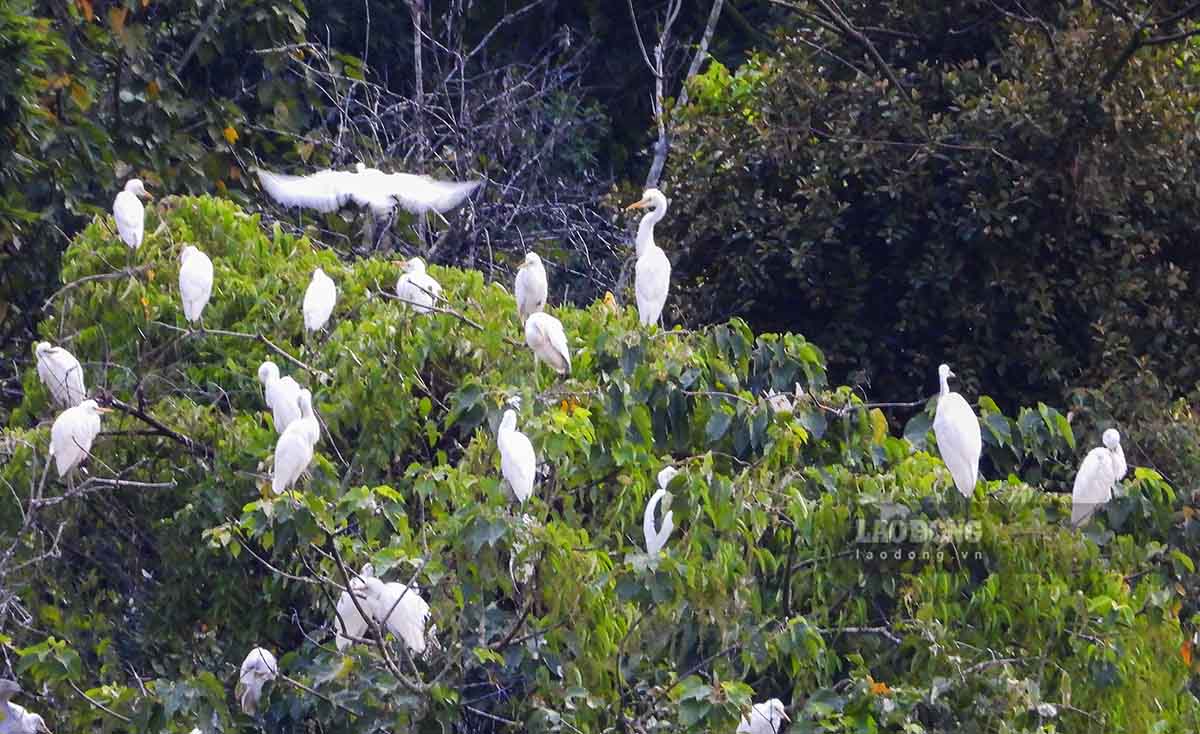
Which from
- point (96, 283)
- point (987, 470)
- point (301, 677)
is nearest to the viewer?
point (301, 677)

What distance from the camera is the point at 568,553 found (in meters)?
3.95

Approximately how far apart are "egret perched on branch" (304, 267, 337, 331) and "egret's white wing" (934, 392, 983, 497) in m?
1.82

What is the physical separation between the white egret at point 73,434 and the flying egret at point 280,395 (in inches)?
17.1

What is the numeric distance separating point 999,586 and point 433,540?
129 cm

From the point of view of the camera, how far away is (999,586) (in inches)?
168

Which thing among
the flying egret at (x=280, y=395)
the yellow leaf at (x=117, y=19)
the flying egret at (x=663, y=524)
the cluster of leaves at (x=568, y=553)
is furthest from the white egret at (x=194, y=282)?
the yellow leaf at (x=117, y=19)

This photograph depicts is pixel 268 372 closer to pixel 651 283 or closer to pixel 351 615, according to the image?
pixel 351 615

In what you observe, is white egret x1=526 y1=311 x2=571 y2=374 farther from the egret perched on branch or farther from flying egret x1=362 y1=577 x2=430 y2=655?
flying egret x1=362 y1=577 x2=430 y2=655

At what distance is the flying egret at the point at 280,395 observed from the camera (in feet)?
16.1

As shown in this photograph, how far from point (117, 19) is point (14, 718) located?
451cm

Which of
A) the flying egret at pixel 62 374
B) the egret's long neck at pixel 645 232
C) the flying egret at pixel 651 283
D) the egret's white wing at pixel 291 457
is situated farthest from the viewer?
the egret's long neck at pixel 645 232

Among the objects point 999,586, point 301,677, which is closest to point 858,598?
point 999,586

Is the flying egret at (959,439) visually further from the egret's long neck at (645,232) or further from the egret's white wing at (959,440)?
the egret's long neck at (645,232)

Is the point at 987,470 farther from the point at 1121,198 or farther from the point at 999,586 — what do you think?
the point at 999,586
